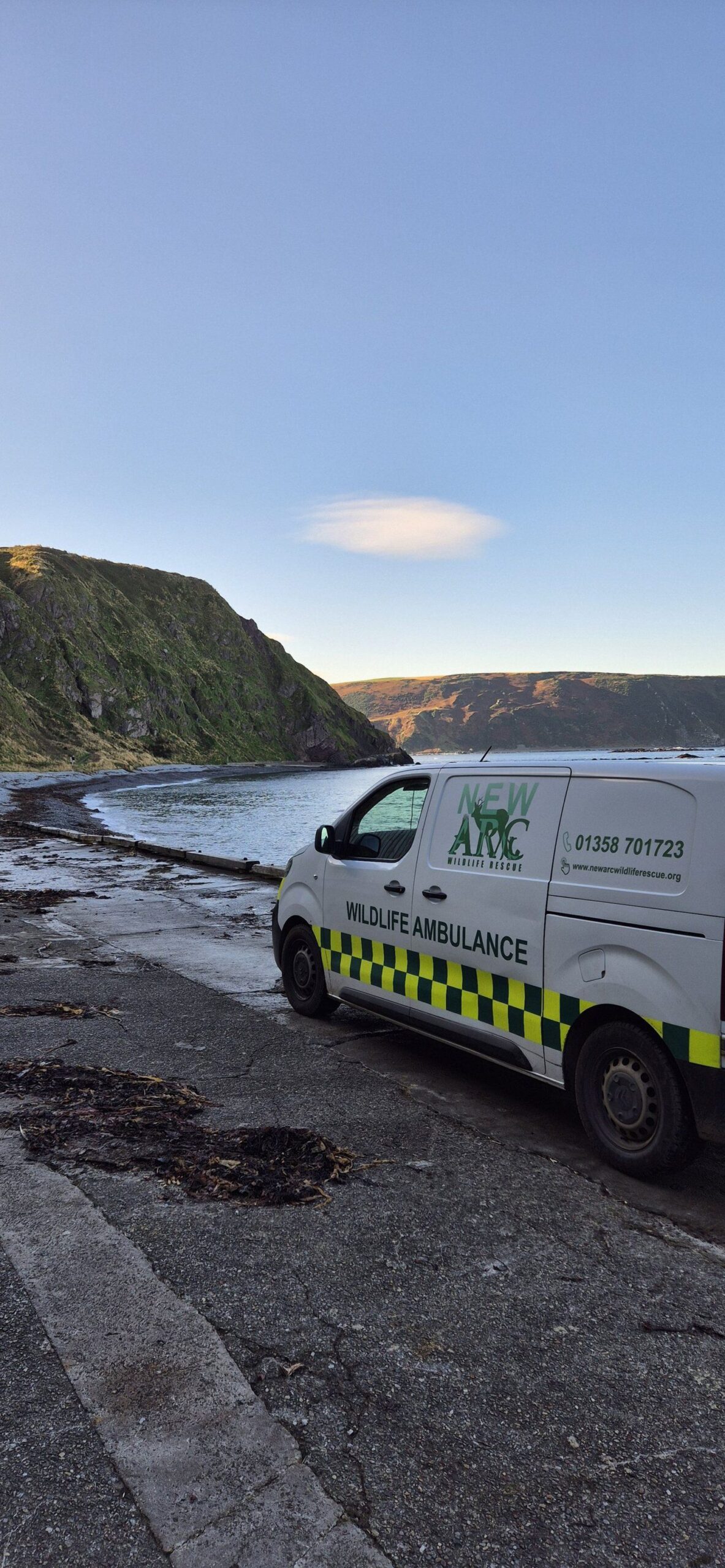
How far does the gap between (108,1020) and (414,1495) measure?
477cm

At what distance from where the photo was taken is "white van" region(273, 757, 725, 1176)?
376cm

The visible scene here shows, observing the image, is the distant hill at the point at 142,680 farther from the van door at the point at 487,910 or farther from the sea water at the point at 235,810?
the van door at the point at 487,910

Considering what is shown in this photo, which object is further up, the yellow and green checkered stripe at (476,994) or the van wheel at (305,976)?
the yellow and green checkered stripe at (476,994)

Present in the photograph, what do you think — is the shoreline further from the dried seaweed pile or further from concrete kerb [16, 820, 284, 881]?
the dried seaweed pile

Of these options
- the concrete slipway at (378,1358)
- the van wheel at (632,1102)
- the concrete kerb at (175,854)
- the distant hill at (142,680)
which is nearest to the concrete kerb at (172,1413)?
the concrete slipway at (378,1358)

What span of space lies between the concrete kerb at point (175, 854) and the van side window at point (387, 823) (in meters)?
8.67

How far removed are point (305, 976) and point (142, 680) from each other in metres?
118

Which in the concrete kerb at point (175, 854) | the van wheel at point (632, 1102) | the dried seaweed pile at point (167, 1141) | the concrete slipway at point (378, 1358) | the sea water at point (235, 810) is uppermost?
the van wheel at point (632, 1102)

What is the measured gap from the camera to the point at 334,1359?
269cm

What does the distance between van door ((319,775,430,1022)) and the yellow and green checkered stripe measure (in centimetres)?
1

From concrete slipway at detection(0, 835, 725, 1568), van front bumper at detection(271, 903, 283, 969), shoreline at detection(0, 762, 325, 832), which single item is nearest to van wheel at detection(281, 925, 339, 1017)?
van front bumper at detection(271, 903, 283, 969)

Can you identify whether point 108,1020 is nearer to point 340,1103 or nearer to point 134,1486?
point 340,1103

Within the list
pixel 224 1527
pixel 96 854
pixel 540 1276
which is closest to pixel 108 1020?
pixel 540 1276

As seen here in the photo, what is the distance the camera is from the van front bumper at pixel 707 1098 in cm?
360
